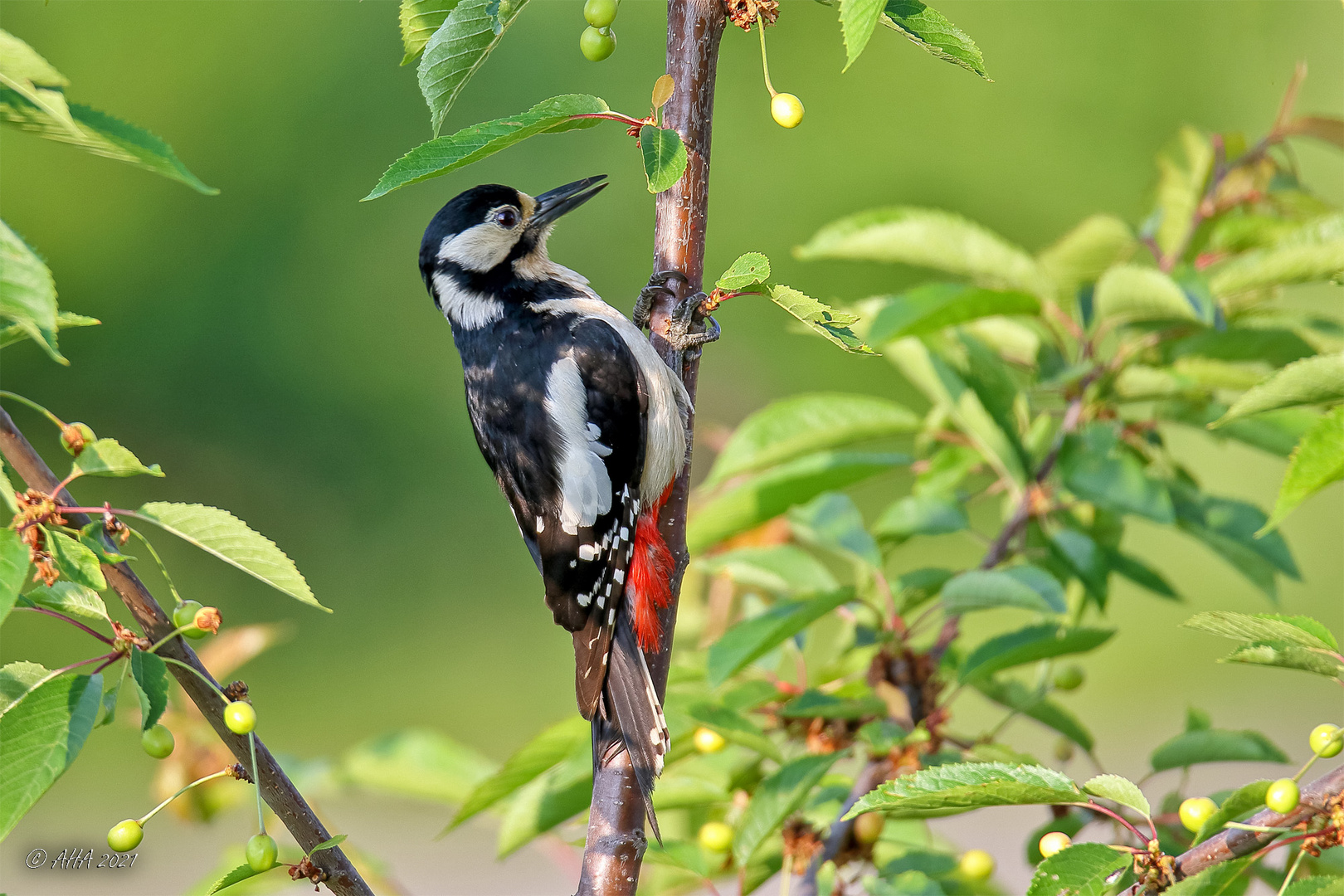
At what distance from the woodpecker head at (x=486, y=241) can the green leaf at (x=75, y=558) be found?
1.24 metres

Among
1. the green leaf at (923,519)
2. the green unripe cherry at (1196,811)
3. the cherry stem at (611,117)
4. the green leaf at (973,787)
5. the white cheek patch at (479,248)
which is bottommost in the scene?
the green unripe cherry at (1196,811)

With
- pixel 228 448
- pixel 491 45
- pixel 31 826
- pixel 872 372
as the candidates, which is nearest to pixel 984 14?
pixel 872 372

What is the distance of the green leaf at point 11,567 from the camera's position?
847 millimetres

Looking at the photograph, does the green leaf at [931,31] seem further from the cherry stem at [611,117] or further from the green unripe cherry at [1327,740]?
the green unripe cherry at [1327,740]

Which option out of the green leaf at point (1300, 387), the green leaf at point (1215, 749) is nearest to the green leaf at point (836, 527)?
the green leaf at point (1215, 749)

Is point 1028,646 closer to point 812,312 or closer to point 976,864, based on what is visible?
point 976,864

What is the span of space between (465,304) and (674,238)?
3.09ft

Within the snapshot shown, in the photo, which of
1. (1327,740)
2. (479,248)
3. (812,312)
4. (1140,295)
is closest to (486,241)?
(479,248)

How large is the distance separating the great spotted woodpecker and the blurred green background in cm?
357

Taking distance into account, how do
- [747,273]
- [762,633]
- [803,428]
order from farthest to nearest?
[803,428] < [762,633] < [747,273]

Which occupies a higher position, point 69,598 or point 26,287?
point 26,287

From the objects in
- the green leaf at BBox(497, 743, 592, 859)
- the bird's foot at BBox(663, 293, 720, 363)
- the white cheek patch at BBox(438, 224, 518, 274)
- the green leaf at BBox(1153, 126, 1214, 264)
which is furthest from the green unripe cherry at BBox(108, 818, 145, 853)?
the green leaf at BBox(1153, 126, 1214, 264)

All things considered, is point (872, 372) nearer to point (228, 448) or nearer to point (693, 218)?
point (228, 448)

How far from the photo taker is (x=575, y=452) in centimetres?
188
